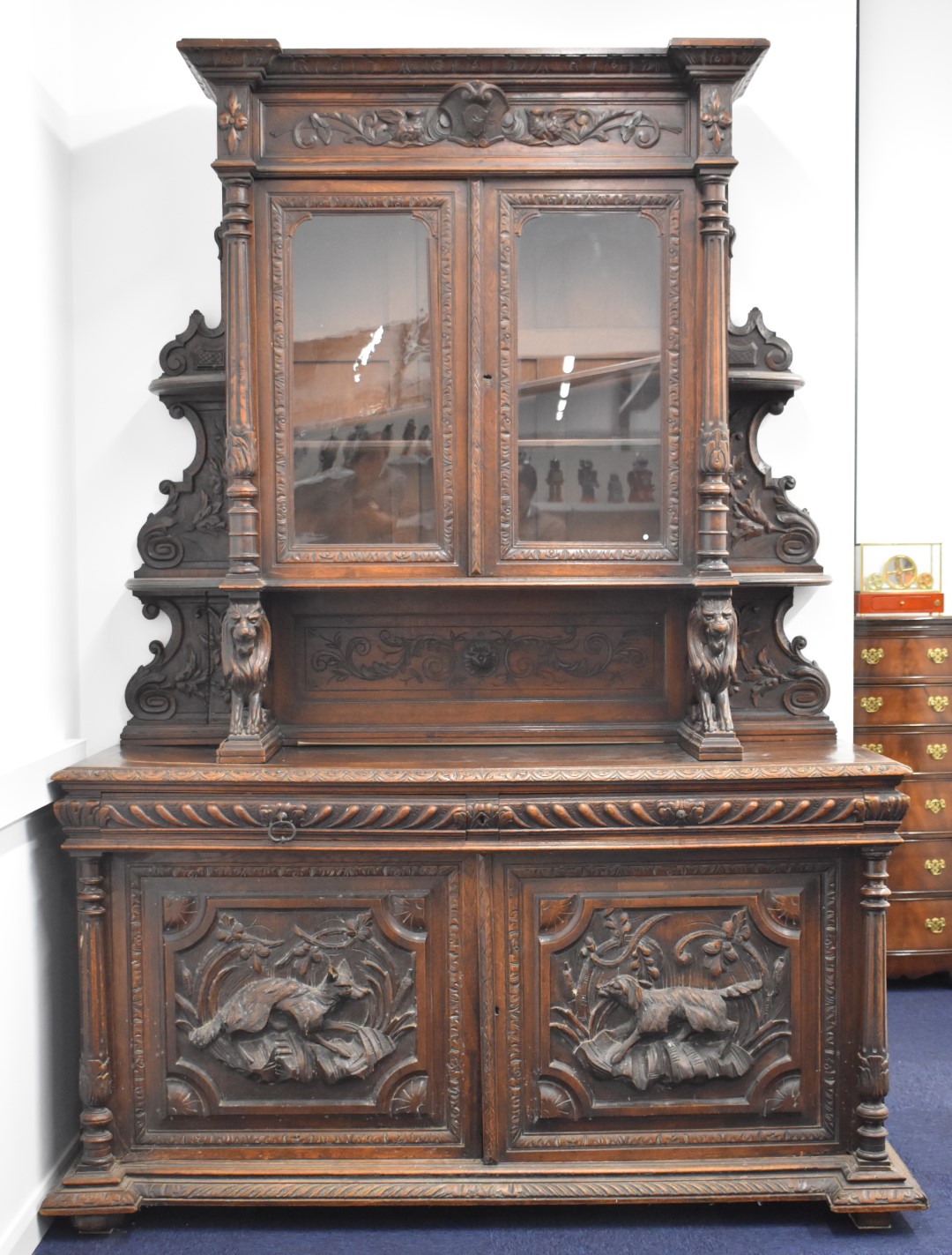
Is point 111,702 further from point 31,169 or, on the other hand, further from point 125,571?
point 31,169

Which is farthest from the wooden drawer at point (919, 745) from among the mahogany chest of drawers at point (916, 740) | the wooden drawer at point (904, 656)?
the wooden drawer at point (904, 656)

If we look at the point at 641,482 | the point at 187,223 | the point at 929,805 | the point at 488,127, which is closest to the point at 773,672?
the point at 641,482

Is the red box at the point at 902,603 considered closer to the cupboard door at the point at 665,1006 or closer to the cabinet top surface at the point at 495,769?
the cabinet top surface at the point at 495,769

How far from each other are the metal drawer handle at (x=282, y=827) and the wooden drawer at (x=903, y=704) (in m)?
1.94

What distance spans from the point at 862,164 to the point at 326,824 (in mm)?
2837

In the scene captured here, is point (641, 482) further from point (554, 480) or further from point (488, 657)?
point (488, 657)

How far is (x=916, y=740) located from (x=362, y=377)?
6.96ft

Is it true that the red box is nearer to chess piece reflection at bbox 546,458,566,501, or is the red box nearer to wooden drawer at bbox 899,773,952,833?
wooden drawer at bbox 899,773,952,833

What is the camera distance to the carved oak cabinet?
2201 mm

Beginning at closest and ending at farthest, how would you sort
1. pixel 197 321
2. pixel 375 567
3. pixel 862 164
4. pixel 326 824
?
pixel 326 824, pixel 375 567, pixel 197 321, pixel 862 164

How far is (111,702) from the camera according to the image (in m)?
2.66

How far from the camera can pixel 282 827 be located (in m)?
2.19

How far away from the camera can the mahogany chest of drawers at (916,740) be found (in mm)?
3279

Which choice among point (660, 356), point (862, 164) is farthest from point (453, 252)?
point (862, 164)
